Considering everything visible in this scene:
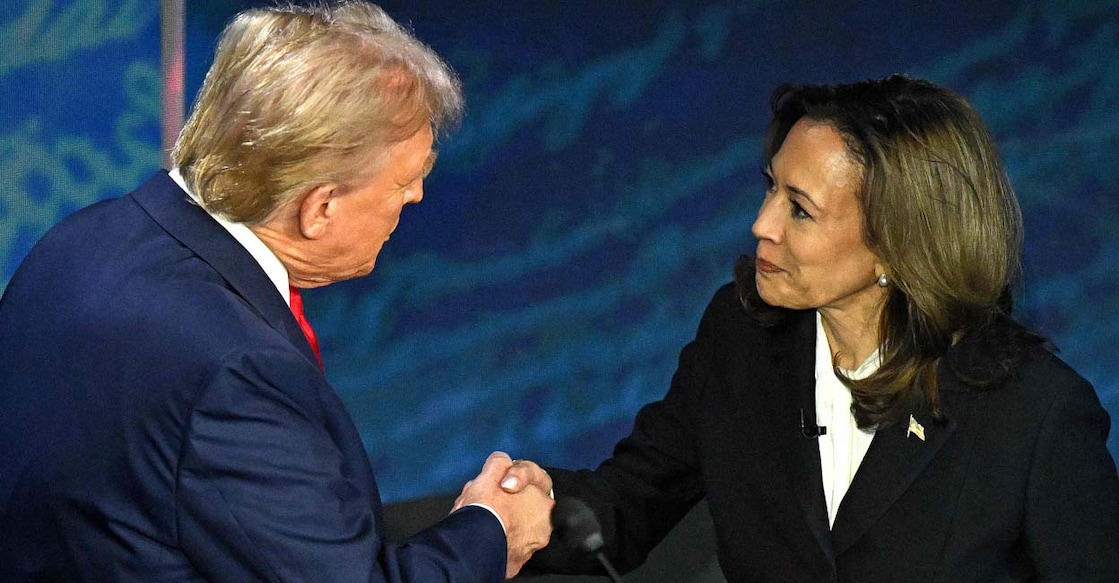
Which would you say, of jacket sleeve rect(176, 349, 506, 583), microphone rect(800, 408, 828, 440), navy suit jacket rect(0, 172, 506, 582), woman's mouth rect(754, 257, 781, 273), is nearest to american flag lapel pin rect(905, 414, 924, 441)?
microphone rect(800, 408, 828, 440)

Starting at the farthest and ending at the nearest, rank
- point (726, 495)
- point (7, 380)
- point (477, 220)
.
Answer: point (477, 220) < point (726, 495) < point (7, 380)

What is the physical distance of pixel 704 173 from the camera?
331 centimetres

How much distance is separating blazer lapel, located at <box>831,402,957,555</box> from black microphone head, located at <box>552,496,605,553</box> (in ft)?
1.24

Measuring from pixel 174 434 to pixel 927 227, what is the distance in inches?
46.4

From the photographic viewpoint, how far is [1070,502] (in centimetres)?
194

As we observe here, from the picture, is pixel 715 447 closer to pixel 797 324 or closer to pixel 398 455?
pixel 797 324

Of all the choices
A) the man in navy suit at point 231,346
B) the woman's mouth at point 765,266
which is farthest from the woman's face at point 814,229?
the man in navy suit at point 231,346

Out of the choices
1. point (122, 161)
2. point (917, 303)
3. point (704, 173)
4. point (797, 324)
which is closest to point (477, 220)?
point (704, 173)

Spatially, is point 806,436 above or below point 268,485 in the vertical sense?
above

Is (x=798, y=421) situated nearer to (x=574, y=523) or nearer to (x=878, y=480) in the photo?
(x=878, y=480)

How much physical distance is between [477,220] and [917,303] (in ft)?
4.52

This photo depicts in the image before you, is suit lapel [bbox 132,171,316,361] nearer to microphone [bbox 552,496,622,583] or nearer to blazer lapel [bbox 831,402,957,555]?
microphone [bbox 552,496,622,583]

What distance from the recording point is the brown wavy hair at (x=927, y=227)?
2.03 metres

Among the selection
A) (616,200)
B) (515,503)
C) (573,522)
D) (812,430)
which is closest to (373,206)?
(515,503)
